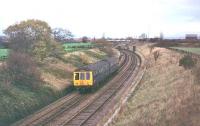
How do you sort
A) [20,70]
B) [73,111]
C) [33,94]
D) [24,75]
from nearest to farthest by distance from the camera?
1. [73,111]
2. [33,94]
3. [20,70]
4. [24,75]

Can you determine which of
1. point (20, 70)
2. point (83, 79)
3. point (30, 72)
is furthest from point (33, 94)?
point (83, 79)

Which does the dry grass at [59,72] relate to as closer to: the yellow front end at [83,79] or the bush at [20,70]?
the yellow front end at [83,79]

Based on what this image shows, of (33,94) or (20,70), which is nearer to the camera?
(33,94)

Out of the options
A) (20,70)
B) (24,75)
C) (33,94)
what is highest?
(20,70)

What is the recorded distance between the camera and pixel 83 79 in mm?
43750

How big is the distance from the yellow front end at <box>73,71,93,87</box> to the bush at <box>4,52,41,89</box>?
573 cm

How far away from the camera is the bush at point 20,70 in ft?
124

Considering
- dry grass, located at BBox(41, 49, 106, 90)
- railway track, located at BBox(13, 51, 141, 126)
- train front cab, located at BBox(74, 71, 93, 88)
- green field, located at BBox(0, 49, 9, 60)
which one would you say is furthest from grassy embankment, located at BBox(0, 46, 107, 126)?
green field, located at BBox(0, 49, 9, 60)

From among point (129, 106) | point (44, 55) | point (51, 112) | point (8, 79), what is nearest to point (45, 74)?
point (44, 55)

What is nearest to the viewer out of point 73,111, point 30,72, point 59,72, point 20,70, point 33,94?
point 73,111

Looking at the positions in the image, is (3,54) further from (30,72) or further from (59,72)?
(30,72)

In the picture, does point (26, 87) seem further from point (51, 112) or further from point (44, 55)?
point (44, 55)

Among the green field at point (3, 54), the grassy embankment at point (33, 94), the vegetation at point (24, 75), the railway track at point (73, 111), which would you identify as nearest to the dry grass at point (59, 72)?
the grassy embankment at point (33, 94)

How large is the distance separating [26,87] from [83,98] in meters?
5.95
